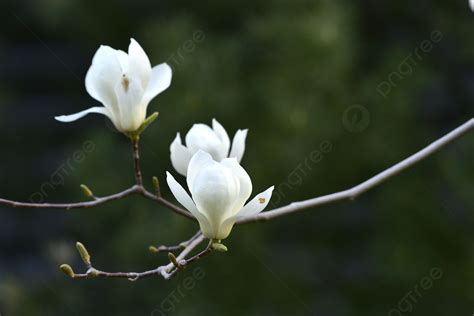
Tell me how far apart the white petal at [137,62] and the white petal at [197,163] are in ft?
0.49

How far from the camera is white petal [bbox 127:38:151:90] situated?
728 millimetres

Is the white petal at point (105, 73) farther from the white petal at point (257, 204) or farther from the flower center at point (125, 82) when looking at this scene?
the white petal at point (257, 204)

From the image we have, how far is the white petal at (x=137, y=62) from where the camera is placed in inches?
28.7

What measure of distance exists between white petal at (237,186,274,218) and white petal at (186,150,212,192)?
0.17ft

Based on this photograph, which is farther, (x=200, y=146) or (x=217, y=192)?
(x=200, y=146)

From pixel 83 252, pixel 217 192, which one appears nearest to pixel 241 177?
pixel 217 192

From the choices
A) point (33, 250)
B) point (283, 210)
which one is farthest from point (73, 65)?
point (283, 210)

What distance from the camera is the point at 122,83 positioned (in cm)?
74

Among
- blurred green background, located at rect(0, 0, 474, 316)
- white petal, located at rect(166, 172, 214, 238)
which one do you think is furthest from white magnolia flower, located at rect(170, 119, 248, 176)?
blurred green background, located at rect(0, 0, 474, 316)

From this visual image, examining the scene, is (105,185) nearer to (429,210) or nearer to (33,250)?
(429,210)

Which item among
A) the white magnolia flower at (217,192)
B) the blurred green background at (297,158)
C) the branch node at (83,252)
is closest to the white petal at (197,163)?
the white magnolia flower at (217,192)

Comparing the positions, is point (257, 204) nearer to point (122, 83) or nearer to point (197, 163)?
point (197, 163)

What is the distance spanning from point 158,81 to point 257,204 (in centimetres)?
22

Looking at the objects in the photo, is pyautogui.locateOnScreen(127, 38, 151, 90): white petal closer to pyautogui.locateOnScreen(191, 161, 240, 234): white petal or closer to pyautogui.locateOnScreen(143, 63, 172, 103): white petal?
pyautogui.locateOnScreen(143, 63, 172, 103): white petal
